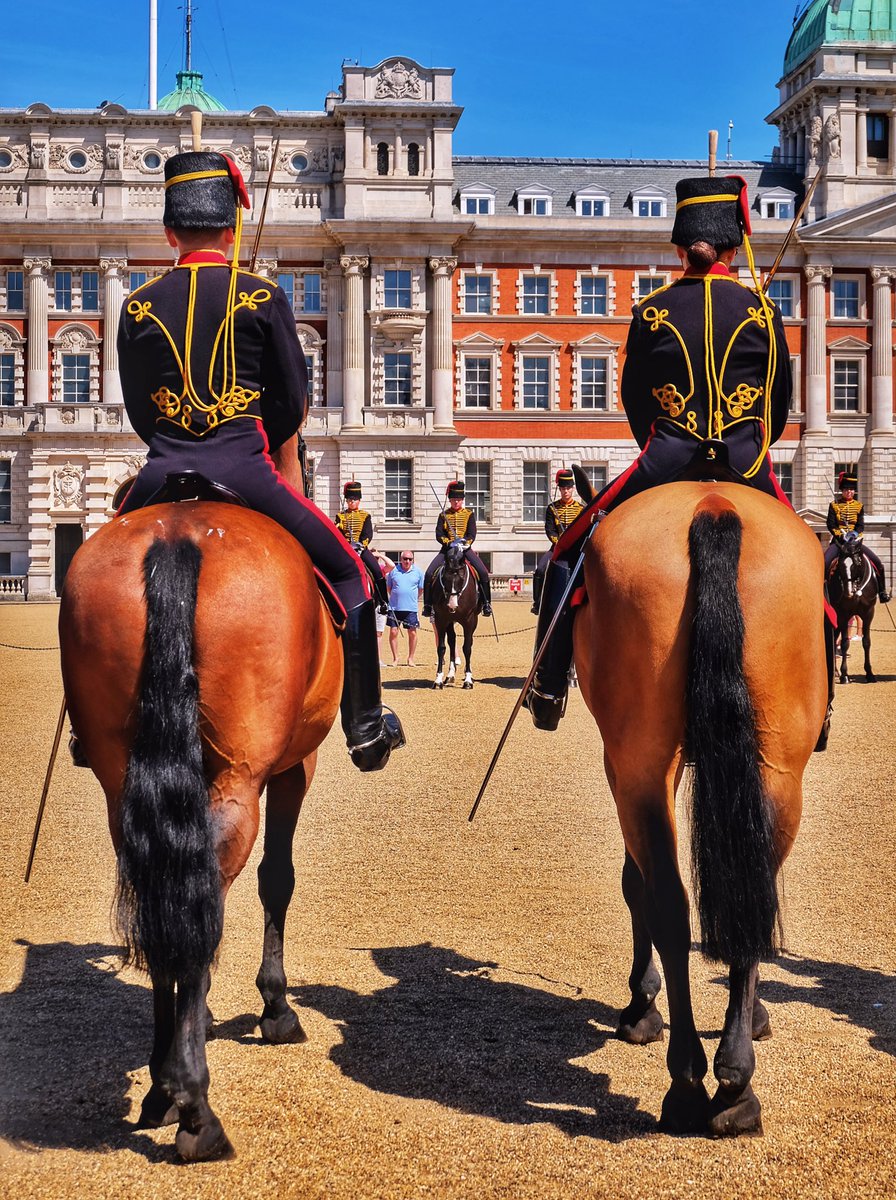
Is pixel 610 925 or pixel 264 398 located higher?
pixel 264 398

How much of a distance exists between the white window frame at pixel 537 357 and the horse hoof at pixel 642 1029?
41664 mm

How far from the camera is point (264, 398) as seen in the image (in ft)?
14.2

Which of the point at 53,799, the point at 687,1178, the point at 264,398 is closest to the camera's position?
the point at 687,1178

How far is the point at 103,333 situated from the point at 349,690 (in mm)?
42807

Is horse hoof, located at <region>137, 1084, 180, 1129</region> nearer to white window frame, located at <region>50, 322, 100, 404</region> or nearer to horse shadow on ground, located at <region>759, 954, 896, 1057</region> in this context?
horse shadow on ground, located at <region>759, 954, 896, 1057</region>

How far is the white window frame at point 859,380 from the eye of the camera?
1802 inches

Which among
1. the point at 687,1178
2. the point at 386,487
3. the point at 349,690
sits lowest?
the point at 687,1178

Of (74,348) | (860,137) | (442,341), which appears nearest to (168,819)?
(442,341)

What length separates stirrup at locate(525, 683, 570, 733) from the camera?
16.4 ft

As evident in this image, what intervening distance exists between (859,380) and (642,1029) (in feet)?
148

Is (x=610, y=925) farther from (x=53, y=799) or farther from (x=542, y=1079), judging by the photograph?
(x=53, y=799)

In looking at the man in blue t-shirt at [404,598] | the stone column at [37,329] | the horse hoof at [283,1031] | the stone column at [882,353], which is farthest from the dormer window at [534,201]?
the horse hoof at [283,1031]

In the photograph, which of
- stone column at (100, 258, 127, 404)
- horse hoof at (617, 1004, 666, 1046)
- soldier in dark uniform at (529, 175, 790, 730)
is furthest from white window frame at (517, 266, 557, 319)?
horse hoof at (617, 1004, 666, 1046)

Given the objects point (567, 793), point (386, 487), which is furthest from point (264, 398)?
point (386, 487)
